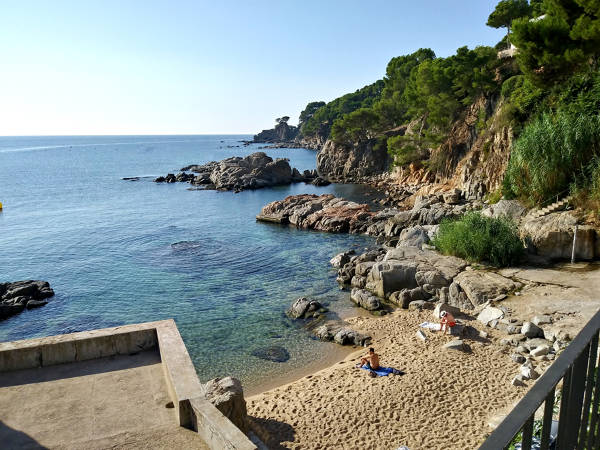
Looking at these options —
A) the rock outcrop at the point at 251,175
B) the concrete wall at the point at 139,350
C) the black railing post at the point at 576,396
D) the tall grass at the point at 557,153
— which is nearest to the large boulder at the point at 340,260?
the tall grass at the point at 557,153

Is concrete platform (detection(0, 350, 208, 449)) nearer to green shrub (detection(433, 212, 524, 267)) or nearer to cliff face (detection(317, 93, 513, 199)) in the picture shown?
green shrub (detection(433, 212, 524, 267))

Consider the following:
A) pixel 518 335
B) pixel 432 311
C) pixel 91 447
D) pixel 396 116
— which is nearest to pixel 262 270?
pixel 432 311

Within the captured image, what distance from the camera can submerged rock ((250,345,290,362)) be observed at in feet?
58.2

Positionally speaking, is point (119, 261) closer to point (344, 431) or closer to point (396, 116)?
point (344, 431)

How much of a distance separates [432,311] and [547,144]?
33.6ft

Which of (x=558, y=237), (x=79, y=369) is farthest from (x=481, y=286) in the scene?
(x=79, y=369)

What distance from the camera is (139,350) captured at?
8828mm

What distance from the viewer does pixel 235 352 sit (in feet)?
60.5

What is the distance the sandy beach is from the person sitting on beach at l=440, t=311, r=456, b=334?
1.33 feet

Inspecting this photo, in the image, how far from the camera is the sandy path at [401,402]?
11492 millimetres

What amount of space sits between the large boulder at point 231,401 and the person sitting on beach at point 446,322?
843cm

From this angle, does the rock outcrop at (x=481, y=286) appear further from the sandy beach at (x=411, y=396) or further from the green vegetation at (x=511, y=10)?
the green vegetation at (x=511, y=10)

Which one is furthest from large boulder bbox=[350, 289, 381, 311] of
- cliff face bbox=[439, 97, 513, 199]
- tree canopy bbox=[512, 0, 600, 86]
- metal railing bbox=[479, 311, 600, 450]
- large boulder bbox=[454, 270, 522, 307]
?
metal railing bbox=[479, 311, 600, 450]

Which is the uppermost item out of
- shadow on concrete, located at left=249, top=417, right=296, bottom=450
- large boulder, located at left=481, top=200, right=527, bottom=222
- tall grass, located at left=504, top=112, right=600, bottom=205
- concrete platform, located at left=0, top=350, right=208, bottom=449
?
tall grass, located at left=504, top=112, right=600, bottom=205
